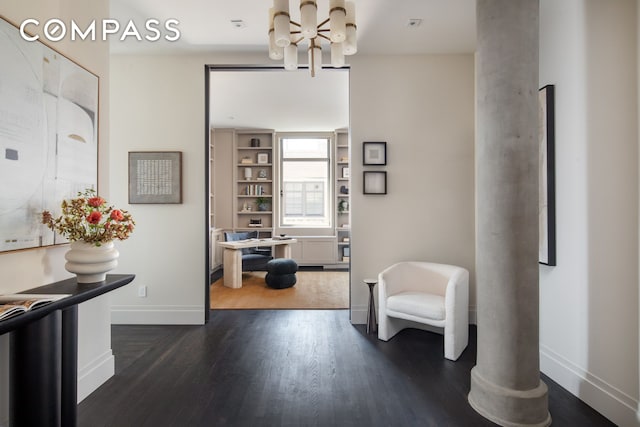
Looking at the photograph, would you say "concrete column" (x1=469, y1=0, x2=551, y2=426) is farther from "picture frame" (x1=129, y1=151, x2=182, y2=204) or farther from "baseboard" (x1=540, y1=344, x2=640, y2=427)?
"picture frame" (x1=129, y1=151, x2=182, y2=204)

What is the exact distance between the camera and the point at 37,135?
1.70 meters

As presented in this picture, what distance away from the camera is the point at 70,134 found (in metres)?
1.95

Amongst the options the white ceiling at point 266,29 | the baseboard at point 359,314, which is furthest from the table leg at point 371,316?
the white ceiling at point 266,29

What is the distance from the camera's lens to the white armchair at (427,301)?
103 inches

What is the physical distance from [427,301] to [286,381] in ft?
4.42

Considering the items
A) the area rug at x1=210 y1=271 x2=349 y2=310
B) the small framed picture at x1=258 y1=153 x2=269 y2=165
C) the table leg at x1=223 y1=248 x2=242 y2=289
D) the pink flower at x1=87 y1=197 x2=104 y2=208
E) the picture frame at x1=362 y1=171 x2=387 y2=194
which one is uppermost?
the small framed picture at x1=258 y1=153 x2=269 y2=165

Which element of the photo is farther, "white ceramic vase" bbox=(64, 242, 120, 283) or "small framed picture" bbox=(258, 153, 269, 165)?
"small framed picture" bbox=(258, 153, 269, 165)

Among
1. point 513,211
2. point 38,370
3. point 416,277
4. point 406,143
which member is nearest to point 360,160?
point 406,143

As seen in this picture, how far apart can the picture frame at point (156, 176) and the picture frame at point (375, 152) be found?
2.00 metres

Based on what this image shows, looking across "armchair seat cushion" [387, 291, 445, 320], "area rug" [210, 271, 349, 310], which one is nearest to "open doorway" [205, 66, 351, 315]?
"area rug" [210, 271, 349, 310]

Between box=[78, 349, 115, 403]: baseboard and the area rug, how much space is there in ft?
5.28

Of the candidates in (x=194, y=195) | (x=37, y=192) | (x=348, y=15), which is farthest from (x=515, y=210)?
(x=194, y=195)

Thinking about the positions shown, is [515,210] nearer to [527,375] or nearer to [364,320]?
[527,375]

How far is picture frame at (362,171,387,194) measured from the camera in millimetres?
3395
